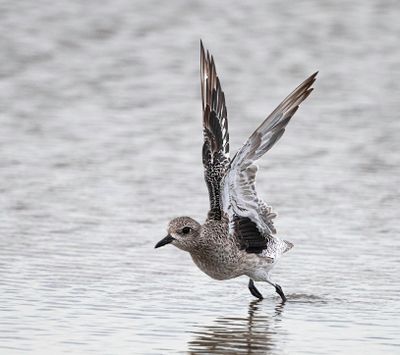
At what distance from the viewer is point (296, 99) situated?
32.6ft

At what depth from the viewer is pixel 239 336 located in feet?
30.1

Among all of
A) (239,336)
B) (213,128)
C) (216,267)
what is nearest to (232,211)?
(216,267)

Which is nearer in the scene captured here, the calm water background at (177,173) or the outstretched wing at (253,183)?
the calm water background at (177,173)

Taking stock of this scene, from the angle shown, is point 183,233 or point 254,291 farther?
point 254,291

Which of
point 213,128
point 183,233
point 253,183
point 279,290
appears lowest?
point 279,290

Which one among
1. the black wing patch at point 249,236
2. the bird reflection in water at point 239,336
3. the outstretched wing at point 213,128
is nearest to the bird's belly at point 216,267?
the black wing patch at point 249,236

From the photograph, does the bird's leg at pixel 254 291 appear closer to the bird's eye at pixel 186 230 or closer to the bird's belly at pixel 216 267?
the bird's belly at pixel 216 267

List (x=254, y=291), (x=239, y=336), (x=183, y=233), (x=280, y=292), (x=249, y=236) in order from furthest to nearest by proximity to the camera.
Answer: (x=249, y=236), (x=254, y=291), (x=280, y=292), (x=183, y=233), (x=239, y=336)

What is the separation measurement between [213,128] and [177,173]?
3075mm

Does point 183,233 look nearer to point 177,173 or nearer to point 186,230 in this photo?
point 186,230

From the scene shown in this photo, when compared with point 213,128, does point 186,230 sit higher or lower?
lower

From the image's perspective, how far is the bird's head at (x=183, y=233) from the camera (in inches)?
396

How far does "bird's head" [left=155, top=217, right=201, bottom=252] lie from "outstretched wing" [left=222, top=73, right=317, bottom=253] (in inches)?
15.3

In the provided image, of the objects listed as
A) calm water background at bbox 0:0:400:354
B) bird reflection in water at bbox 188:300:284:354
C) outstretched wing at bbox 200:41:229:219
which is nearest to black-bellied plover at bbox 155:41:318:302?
outstretched wing at bbox 200:41:229:219
